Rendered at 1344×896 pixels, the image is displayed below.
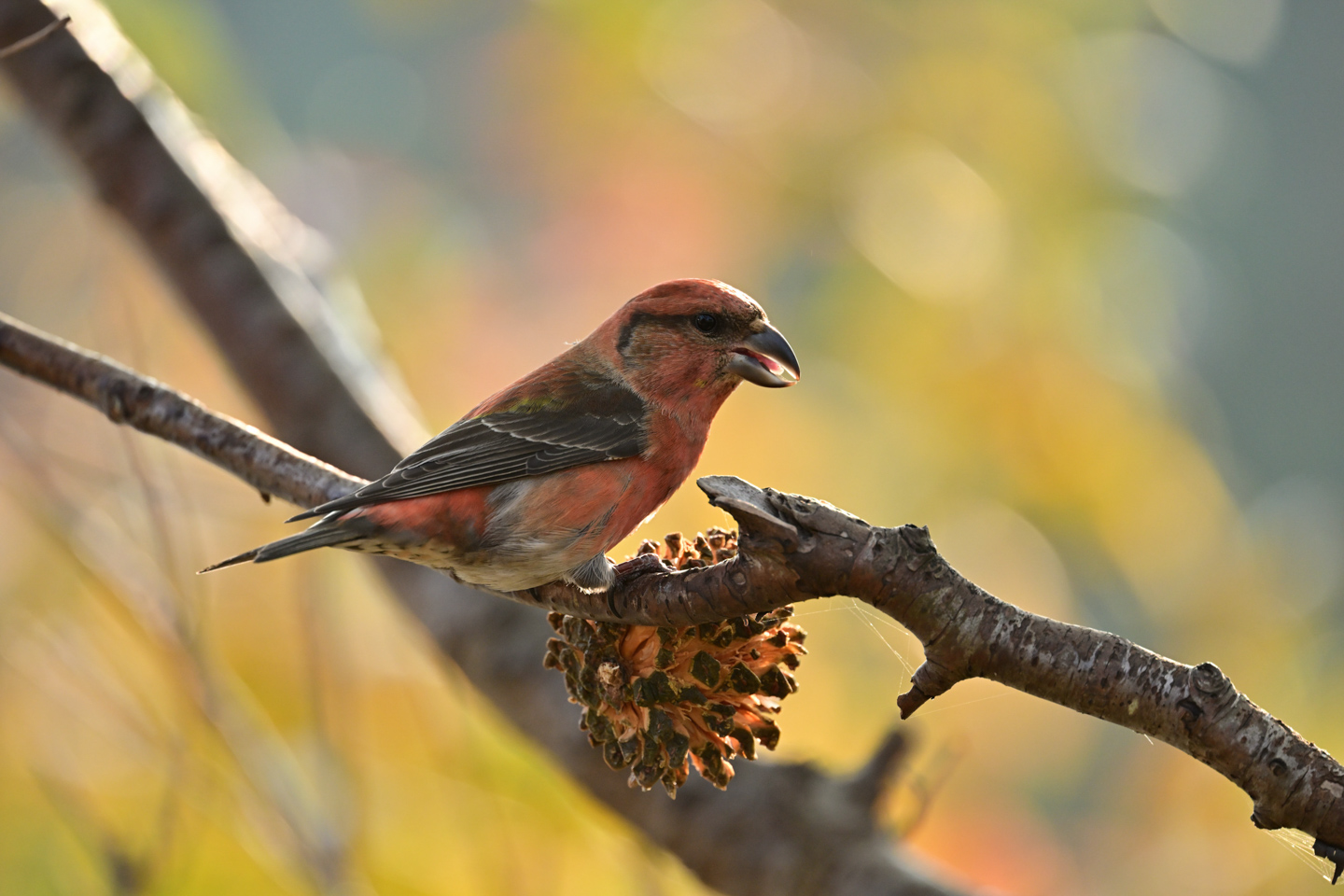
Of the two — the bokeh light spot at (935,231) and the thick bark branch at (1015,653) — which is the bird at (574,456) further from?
the bokeh light spot at (935,231)

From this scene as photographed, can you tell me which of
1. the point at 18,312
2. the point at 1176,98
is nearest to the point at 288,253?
the point at 18,312

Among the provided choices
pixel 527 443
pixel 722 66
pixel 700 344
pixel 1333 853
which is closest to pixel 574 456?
pixel 527 443

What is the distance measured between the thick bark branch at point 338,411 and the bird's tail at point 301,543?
949 millimetres

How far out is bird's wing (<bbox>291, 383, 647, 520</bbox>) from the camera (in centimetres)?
241

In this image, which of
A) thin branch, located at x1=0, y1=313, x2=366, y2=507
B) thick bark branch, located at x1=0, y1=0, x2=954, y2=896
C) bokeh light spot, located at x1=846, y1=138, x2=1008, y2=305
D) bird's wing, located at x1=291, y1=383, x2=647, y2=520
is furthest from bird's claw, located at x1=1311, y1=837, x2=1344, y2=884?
bokeh light spot, located at x1=846, y1=138, x2=1008, y2=305

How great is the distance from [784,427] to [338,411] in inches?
69.9

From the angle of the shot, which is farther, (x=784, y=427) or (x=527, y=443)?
(x=784, y=427)

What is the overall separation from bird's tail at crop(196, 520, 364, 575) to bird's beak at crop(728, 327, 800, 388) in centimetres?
99

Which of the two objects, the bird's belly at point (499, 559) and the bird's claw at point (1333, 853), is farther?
the bird's belly at point (499, 559)

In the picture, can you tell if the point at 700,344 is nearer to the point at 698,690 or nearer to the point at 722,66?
the point at 698,690

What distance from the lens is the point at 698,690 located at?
6.08ft

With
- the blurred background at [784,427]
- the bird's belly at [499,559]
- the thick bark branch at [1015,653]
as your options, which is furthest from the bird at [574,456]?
the thick bark branch at [1015,653]

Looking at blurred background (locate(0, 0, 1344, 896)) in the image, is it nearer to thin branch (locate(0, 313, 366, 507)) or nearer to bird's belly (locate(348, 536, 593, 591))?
thin branch (locate(0, 313, 366, 507))

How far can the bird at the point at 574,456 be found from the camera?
89.7 inches
